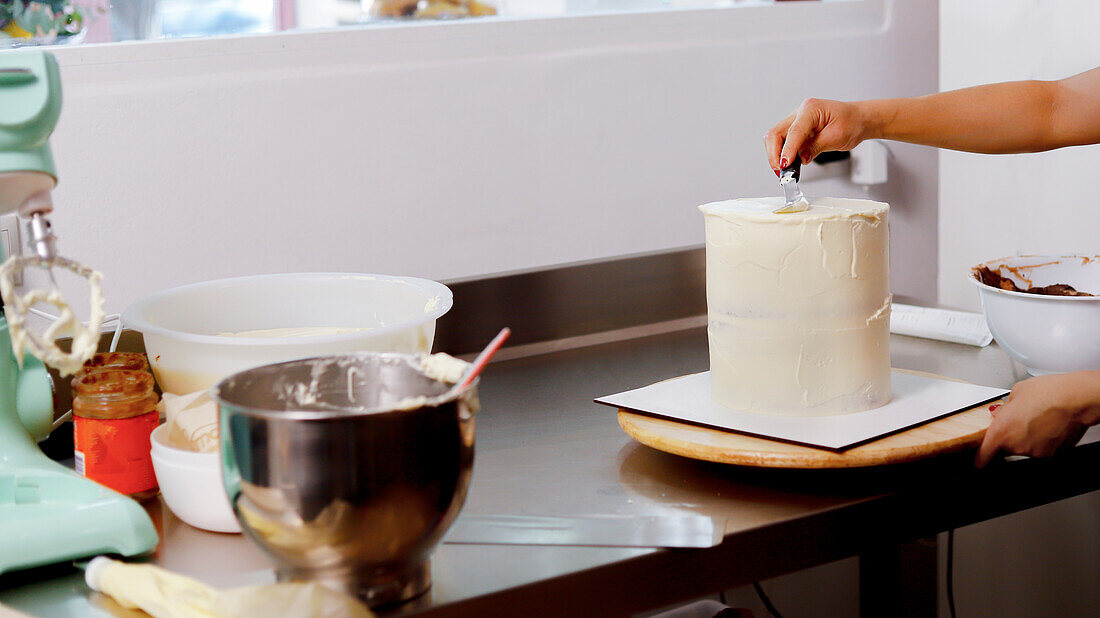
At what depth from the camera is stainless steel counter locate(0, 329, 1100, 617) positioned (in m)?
0.82

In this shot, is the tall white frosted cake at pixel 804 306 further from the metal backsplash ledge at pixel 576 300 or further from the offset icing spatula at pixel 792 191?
Answer: the metal backsplash ledge at pixel 576 300

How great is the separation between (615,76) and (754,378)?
988mm

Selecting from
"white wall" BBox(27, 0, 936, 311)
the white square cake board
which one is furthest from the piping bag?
"white wall" BBox(27, 0, 936, 311)

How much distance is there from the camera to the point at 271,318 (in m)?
1.14

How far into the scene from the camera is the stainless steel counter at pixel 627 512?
82 cm

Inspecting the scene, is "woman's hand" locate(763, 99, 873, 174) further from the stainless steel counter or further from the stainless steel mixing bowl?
the stainless steel mixing bowl

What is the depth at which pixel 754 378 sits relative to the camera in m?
1.07

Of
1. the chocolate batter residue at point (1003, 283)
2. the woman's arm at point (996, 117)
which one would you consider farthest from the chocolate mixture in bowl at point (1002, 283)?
the woman's arm at point (996, 117)

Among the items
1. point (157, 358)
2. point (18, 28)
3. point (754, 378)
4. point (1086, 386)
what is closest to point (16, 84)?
point (157, 358)

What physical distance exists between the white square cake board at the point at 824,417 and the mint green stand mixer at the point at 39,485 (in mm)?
489

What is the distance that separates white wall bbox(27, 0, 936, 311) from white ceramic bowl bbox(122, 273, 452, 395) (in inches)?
20.8

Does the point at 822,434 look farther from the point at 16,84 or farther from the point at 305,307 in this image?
the point at 16,84

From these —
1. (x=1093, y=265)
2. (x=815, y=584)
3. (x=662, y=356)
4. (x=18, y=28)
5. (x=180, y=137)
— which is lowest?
(x=815, y=584)

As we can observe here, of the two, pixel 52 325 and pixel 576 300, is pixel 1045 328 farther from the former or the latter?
pixel 52 325
